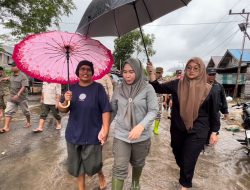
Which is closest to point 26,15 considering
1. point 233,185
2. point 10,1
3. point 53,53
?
point 10,1

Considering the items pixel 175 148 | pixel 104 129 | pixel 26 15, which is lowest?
pixel 175 148

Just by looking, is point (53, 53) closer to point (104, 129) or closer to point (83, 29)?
point (83, 29)

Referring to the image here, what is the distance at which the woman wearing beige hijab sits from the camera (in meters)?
3.32

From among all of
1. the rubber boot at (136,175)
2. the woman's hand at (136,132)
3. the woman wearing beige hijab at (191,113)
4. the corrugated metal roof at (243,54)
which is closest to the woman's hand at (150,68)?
the woman wearing beige hijab at (191,113)

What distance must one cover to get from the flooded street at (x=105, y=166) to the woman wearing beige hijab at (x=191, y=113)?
0.76m

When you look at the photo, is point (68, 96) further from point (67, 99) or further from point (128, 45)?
point (128, 45)

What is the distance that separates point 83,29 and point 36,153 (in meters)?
3.05

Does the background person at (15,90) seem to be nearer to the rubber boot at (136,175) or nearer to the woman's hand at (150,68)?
the woman's hand at (150,68)

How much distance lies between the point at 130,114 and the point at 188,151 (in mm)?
954

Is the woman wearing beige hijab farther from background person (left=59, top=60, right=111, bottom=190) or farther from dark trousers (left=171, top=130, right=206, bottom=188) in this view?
background person (left=59, top=60, right=111, bottom=190)

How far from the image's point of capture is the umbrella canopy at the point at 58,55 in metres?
3.21

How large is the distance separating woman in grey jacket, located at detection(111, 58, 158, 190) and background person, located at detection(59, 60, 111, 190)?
183 mm

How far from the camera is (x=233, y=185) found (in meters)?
4.11

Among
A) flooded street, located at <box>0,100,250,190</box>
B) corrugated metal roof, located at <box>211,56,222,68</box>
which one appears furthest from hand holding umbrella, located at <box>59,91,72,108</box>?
corrugated metal roof, located at <box>211,56,222,68</box>
